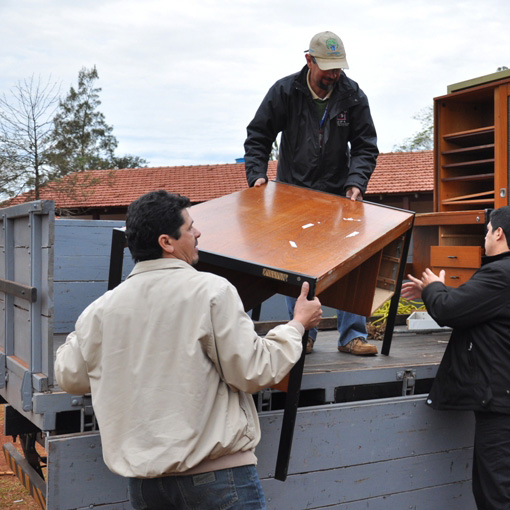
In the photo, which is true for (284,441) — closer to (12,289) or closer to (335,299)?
(335,299)

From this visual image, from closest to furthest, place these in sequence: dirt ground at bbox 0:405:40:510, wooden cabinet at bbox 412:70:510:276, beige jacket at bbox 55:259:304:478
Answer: beige jacket at bbox 55:259:304:478 → dirt ground at bbox 0:405:40:510 → wooden cabinet at bbox 412:70:510:276

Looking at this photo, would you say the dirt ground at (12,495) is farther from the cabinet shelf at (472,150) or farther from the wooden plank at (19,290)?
the cabinet shelf at (472,150)

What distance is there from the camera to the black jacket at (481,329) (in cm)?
312

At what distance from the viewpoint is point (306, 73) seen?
4062 mm

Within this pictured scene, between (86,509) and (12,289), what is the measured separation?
39.3 inches

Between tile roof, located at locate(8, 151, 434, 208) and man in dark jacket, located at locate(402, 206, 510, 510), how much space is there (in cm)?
1778

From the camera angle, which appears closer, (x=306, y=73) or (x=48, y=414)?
(x=48, y=414)

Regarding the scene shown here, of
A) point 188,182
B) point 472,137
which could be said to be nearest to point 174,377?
point 472,137

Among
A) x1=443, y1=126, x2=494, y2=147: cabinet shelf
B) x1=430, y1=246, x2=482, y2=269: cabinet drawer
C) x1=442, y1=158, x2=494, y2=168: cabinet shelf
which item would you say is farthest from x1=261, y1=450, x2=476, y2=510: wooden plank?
x1=443, y1=126, x2=494, y2=147: cabinet shelf

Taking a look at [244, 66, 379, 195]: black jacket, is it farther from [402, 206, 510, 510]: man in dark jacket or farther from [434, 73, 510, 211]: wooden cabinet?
[434, 73, 510, 211]: wooden cabinet

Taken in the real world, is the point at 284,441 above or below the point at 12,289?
below

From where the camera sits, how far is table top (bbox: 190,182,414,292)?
2.82m

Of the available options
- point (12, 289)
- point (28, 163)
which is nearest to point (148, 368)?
point (12, 289)

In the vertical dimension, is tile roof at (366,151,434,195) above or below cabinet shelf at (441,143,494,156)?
above
